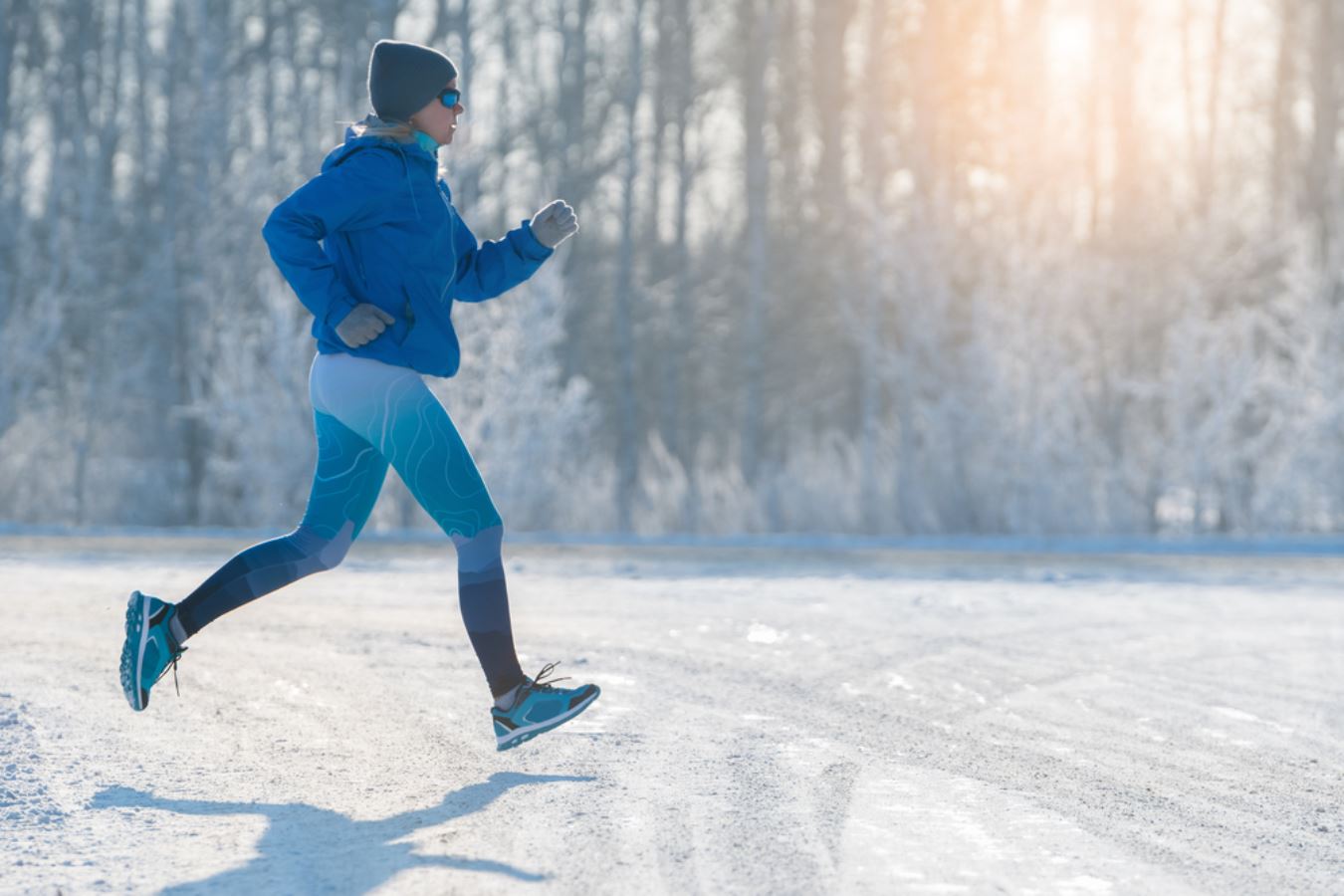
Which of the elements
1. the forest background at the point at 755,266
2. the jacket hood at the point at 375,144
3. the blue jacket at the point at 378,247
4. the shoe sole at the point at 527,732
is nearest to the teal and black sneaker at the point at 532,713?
the shoe sole at the point at 527,732

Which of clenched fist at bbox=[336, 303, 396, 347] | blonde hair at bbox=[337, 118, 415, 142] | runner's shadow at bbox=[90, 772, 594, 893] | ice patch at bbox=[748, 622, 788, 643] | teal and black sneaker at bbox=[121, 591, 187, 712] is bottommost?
runner's shadow at bbox=[90, 772, 594, 893]

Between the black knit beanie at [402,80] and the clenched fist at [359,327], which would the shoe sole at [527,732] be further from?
the black knit beanie at [402,80]

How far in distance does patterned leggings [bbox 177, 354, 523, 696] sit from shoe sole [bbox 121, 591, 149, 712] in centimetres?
11

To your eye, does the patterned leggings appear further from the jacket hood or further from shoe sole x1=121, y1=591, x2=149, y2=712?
the jacket hood

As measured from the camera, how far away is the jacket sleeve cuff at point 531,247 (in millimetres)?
4836

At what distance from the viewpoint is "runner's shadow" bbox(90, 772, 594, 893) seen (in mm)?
3324

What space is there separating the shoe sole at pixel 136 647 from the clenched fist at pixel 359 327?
36.8 inches

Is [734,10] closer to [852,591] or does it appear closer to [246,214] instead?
[246,214]

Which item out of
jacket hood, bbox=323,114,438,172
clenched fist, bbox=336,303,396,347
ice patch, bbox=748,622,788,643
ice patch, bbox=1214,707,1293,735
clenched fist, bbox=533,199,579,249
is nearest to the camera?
clenched fist, bbox=336,303,396,347

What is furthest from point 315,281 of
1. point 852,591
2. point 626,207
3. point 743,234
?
point 743,234

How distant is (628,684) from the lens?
5883mm

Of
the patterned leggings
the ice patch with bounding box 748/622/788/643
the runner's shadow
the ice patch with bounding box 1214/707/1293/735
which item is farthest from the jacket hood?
the ice patch with bounding box 748/622/788/643

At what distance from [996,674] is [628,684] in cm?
136

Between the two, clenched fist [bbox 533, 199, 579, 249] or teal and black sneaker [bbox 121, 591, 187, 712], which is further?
clenched fist [bbox 533, 199, 579, 249]
